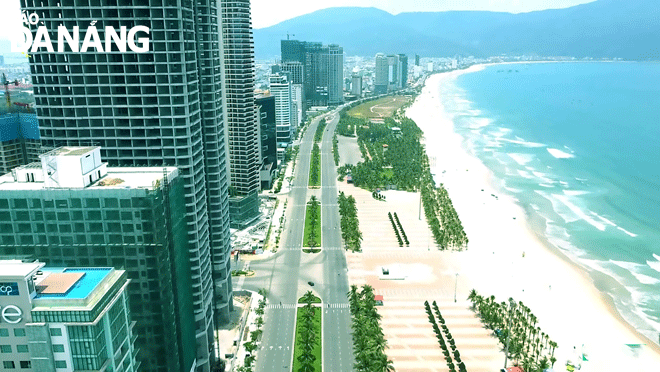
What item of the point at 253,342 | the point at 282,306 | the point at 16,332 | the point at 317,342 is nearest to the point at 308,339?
the point at 317,342

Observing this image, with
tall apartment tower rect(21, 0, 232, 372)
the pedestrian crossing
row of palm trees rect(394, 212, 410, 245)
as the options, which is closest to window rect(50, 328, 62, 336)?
tall apartment tower rect(21, 0, 232, 372)

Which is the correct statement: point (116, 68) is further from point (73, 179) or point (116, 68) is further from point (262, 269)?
point (262, 269)

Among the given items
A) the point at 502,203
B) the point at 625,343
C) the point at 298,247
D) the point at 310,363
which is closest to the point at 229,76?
the point at 298,247

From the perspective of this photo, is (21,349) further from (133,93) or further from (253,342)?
(253,342)

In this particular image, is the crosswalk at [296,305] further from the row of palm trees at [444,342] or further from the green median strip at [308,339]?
the row of palm trees at [444,342]

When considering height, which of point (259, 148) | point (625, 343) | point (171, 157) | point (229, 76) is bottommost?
point (625, 343)

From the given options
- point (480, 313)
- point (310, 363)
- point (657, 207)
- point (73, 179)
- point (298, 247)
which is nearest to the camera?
point (73, 179)
